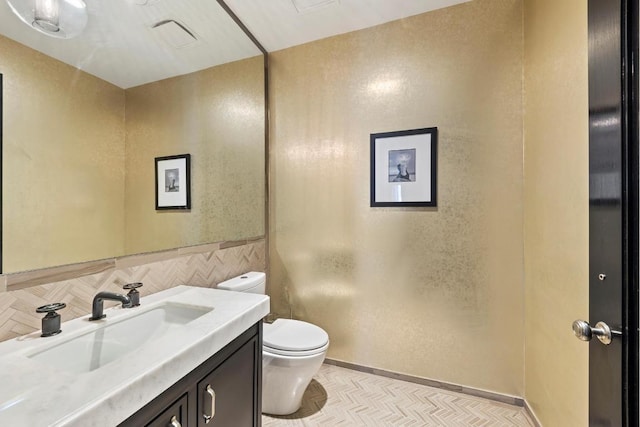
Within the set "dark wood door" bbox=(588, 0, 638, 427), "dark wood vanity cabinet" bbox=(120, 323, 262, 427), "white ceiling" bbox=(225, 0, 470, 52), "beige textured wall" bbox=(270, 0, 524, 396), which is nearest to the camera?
"dark wood door" bbox=(588, 0, 638, 427)

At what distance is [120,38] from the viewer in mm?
1410

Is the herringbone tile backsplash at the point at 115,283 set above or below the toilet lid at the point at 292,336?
above

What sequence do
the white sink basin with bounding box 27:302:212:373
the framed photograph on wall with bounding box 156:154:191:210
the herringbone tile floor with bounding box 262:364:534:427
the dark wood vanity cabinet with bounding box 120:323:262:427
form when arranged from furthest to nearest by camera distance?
the herringbone tile floor with bounding box 262:364:534:427 < the framed photograph on wall with bounding box 156:154:191:210 < the white sink basin with bounding box 27:302:212:373 < the dark wood vanity cabinet with bounding box 120:323:262:427

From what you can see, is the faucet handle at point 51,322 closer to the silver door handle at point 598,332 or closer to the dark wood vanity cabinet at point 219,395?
the dark wood vanity cabinet at point 219,395

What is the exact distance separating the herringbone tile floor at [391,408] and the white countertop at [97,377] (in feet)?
3.53

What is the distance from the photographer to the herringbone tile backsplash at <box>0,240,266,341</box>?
3.26ft

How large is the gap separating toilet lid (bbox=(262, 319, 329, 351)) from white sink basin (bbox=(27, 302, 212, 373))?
1.85ft

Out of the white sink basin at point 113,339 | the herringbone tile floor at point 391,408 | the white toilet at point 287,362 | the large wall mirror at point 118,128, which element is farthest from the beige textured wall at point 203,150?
the herringbone tile floor at point 391,408

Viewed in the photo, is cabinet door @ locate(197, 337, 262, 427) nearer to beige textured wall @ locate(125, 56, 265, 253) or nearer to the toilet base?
the toilet base

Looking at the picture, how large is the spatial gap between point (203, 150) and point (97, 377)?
145cm

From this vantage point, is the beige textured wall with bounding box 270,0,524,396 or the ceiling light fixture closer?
the ceiling light fixture

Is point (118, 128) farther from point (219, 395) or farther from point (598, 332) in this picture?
point (598, 332)

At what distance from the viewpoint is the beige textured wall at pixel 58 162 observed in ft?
3.34

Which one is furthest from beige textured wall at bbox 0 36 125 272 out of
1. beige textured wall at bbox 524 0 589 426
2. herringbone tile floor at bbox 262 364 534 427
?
beige textured wall at bbox 524 0 589 426
